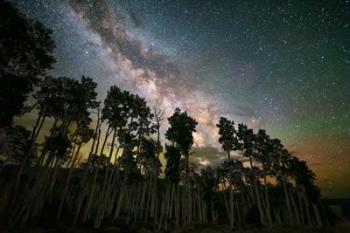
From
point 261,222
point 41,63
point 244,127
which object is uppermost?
point 244,127

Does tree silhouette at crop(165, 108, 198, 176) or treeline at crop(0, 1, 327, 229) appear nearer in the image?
treeline at crop(0, 1, 327, 229)

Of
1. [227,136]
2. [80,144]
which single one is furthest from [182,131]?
[80,144]

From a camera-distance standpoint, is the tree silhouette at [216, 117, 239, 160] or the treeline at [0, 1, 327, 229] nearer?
the treeline at [0, 1, 327, 229]

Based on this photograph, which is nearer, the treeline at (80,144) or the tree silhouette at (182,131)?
the treeline at (80,144)

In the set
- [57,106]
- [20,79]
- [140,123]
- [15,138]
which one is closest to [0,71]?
[20,79]

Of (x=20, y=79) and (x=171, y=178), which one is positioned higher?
(x=20, y=79)

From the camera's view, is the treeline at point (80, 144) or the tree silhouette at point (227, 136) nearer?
the treeline at point (80, 144)

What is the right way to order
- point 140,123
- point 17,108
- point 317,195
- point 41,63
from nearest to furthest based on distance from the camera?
point 17,108
point 41,63
point 140,123
point 317,195

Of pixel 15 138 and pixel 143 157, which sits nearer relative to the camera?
pixel 15 138

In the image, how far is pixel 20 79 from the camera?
1433 centimetres

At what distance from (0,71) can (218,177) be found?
56908 mm

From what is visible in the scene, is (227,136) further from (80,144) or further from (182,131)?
(80,144)

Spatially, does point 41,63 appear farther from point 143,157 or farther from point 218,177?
point 218,177

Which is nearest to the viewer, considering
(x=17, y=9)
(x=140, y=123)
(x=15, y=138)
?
(x=17, y=9)
